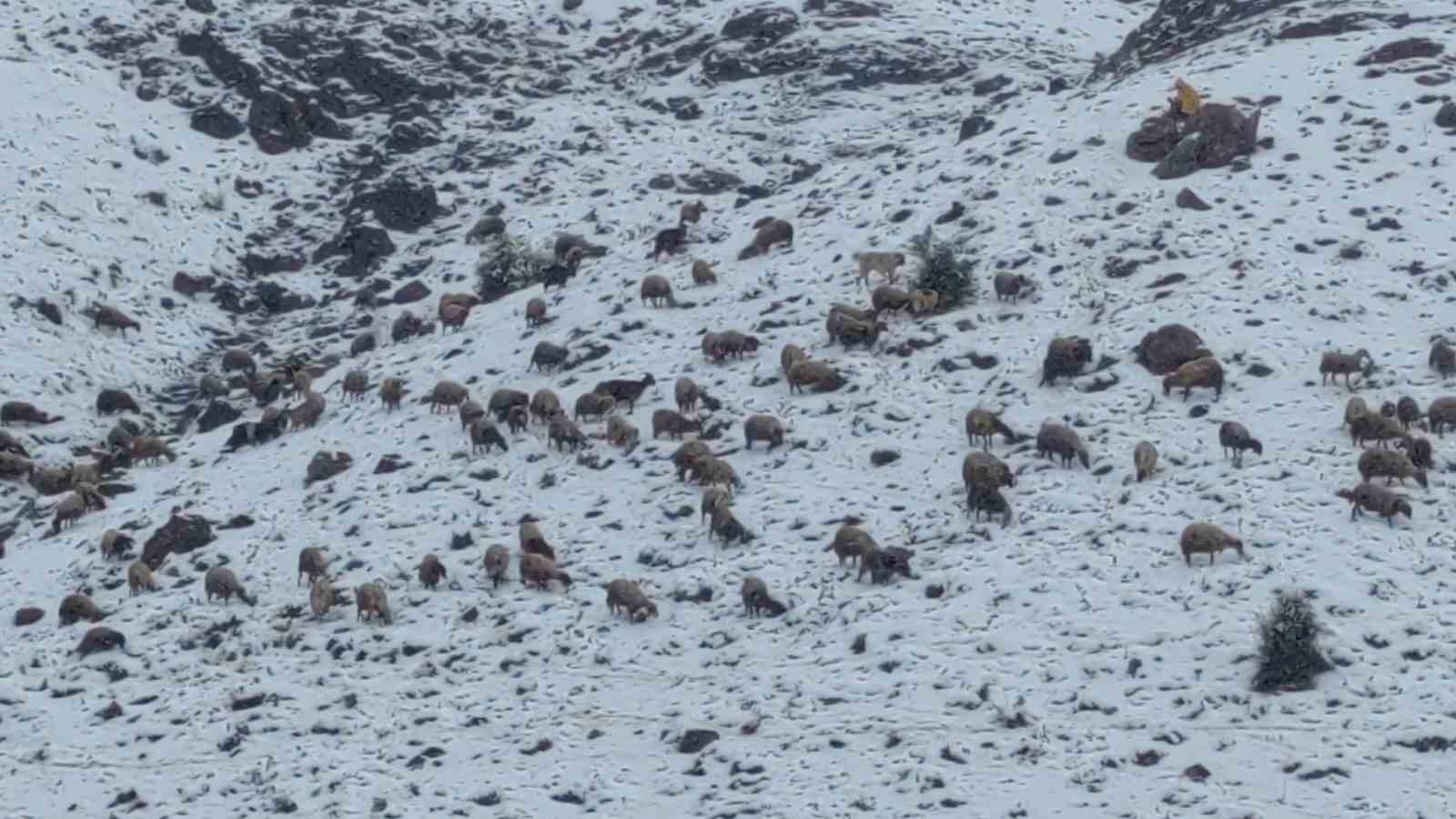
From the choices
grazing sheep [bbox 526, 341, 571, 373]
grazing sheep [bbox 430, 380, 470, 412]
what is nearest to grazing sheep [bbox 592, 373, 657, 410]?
grazing sheep [bbox 526, 341, 571, 373]

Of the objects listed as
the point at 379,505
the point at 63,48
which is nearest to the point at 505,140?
the point at 63,48

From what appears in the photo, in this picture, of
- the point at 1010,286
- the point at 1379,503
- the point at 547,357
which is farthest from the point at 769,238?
the point at 1379,503

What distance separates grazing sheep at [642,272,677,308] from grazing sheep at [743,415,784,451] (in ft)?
20.0

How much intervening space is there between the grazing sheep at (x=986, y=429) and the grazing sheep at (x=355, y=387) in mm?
10948

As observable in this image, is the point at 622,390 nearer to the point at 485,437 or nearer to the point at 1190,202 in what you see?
the point at 485,437

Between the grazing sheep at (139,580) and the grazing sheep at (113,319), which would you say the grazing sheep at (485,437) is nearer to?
the grazing sheep at (139,580)

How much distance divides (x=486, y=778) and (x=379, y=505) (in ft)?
24.9

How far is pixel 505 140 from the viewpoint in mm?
45625

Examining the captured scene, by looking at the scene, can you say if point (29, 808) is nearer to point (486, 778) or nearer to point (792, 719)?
point (486, 778)

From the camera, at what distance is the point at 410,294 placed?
37.7m

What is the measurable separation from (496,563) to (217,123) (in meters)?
25.9

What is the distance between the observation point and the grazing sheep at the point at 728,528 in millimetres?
23531

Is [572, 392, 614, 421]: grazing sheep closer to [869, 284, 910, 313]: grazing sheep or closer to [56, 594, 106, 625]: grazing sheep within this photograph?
[869, 284, 910, 313]: grazing sheep

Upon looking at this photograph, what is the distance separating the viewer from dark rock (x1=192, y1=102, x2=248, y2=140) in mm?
45531
